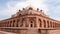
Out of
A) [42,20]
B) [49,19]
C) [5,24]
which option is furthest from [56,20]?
[5,24]

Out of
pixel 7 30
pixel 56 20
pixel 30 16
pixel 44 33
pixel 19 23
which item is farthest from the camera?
pixel 56 20

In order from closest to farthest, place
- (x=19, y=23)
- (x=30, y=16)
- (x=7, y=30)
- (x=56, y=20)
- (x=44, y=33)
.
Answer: (x=44, y=33) < (x=7, y=30) < (x=30, y=16) < (x=19, y=23) < (x=56, y=20)

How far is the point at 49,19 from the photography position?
30859mm

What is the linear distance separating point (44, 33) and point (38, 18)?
1126cm

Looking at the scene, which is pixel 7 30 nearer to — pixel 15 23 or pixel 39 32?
pixel 39 32

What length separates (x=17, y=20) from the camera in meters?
30.1

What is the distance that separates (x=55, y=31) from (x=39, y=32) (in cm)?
203

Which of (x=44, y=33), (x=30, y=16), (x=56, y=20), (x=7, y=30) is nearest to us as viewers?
(x=44, y=33)

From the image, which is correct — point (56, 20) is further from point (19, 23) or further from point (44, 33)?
point (44, 33)

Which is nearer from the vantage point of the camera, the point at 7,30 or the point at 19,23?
the point at 7,30

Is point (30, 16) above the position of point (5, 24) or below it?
above

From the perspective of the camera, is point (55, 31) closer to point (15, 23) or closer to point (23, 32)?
point (23, 32)

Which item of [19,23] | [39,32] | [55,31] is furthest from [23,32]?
[19,23]

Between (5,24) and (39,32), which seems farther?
(5,24)
